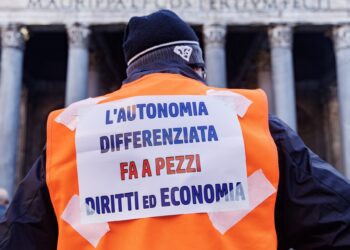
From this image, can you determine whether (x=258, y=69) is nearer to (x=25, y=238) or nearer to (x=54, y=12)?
(x=54, y=12)

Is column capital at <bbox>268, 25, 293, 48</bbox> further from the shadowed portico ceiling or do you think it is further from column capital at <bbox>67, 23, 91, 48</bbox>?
column capital at <bbox>67, 23, 91, 48</bbox>

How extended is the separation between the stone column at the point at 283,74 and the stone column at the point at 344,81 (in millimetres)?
1375

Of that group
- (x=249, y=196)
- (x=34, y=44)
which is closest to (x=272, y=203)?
(x=249, y=196)

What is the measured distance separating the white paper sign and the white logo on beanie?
0.24 meters

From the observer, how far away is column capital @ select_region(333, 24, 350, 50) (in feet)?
49.1

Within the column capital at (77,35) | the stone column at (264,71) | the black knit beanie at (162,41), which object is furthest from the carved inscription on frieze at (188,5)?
the black knit beanie at (162,41)

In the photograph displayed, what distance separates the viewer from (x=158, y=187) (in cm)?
169

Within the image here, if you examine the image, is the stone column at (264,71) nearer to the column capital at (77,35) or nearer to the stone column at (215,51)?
the stone column at (215,51)

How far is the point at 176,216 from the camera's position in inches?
65.0

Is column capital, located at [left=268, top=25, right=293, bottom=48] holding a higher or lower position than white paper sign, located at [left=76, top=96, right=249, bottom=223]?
higher

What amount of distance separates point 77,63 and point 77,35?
2.89ft

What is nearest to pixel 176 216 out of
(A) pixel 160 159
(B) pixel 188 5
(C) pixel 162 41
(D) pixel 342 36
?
(A) pixel 160 159

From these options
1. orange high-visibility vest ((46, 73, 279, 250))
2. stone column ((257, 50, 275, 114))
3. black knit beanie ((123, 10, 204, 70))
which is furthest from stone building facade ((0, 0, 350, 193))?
orange high-visibility vest ((46, 73, 279, 250))

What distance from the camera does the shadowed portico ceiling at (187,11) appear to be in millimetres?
15000
